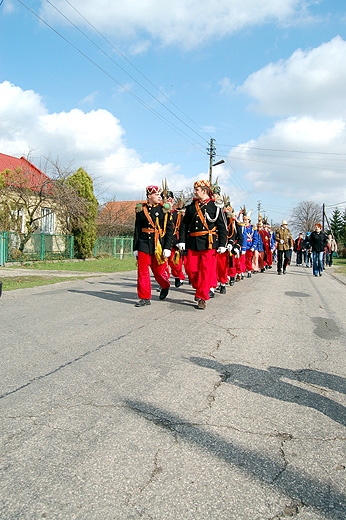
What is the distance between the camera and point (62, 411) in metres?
3.40

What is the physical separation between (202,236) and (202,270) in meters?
0.65

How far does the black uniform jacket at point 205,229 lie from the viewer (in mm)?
8680

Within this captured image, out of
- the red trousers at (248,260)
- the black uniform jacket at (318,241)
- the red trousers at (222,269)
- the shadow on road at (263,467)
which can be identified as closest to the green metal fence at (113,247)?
the red trousers at (248,260)

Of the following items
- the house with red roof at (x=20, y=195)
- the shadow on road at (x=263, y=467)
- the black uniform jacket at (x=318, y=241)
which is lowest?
the shadow on road at (x=263, y=467)

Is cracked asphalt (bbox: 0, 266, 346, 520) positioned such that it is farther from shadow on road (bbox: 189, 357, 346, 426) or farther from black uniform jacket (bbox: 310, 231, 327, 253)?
black uniform jacket (bbox: 310, 231, 327, 253)

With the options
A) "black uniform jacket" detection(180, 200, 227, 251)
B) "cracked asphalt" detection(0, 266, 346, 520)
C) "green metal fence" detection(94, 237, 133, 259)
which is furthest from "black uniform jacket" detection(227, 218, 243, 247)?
"green metal fence" detection(94, 237, 133, 259)

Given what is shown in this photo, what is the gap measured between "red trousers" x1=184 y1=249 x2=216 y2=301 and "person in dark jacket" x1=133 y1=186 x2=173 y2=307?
20.7 inches

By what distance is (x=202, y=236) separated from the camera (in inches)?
343

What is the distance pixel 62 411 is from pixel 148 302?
200 inches

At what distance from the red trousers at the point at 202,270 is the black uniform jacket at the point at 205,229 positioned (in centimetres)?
13

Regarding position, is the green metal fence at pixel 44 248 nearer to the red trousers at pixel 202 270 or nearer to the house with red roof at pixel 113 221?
the house with red roof at pixel 113 221

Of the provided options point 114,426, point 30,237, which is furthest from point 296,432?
point 30,237

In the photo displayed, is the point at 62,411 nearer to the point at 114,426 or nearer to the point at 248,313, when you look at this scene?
the point at 114,426

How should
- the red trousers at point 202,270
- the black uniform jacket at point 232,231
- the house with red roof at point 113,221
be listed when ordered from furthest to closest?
the house with red roof at point 113,221
the black uniform jacket at point 232,231
the red trousers at point 202,270
